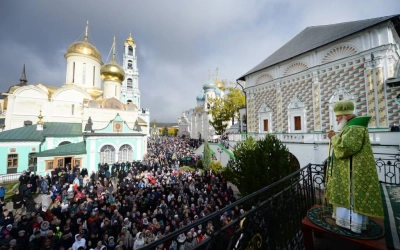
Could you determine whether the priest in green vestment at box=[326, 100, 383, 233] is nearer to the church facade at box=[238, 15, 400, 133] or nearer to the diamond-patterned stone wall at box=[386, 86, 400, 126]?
the church facade at box=[238, 15, 400, 133]

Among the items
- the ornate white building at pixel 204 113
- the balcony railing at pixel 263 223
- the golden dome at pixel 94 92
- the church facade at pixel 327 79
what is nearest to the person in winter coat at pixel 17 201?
the balcony railing at pixel 263 223

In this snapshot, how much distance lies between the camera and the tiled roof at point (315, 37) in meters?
11.7

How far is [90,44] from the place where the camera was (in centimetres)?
2934

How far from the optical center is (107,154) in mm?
17953

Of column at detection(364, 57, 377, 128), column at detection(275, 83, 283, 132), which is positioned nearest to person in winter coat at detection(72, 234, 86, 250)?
column at detection(275, 83, 283, 132)

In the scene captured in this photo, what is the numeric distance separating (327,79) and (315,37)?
15.6 feet

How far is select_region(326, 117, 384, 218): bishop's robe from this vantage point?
2.24 meters

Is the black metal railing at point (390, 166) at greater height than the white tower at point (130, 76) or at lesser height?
lesser

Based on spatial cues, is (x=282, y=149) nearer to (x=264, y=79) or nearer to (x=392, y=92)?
(x=392, y=92)

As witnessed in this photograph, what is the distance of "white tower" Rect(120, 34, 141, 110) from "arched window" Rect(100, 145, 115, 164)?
21.9 m

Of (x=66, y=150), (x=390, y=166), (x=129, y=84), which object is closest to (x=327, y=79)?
(x=390, y=166)

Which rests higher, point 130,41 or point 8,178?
point 130,41

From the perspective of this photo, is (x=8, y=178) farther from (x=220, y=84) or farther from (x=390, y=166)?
(x=220, y=84)

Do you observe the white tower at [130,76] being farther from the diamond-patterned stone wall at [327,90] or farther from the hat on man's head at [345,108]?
the hat on man's head at [345,108]
